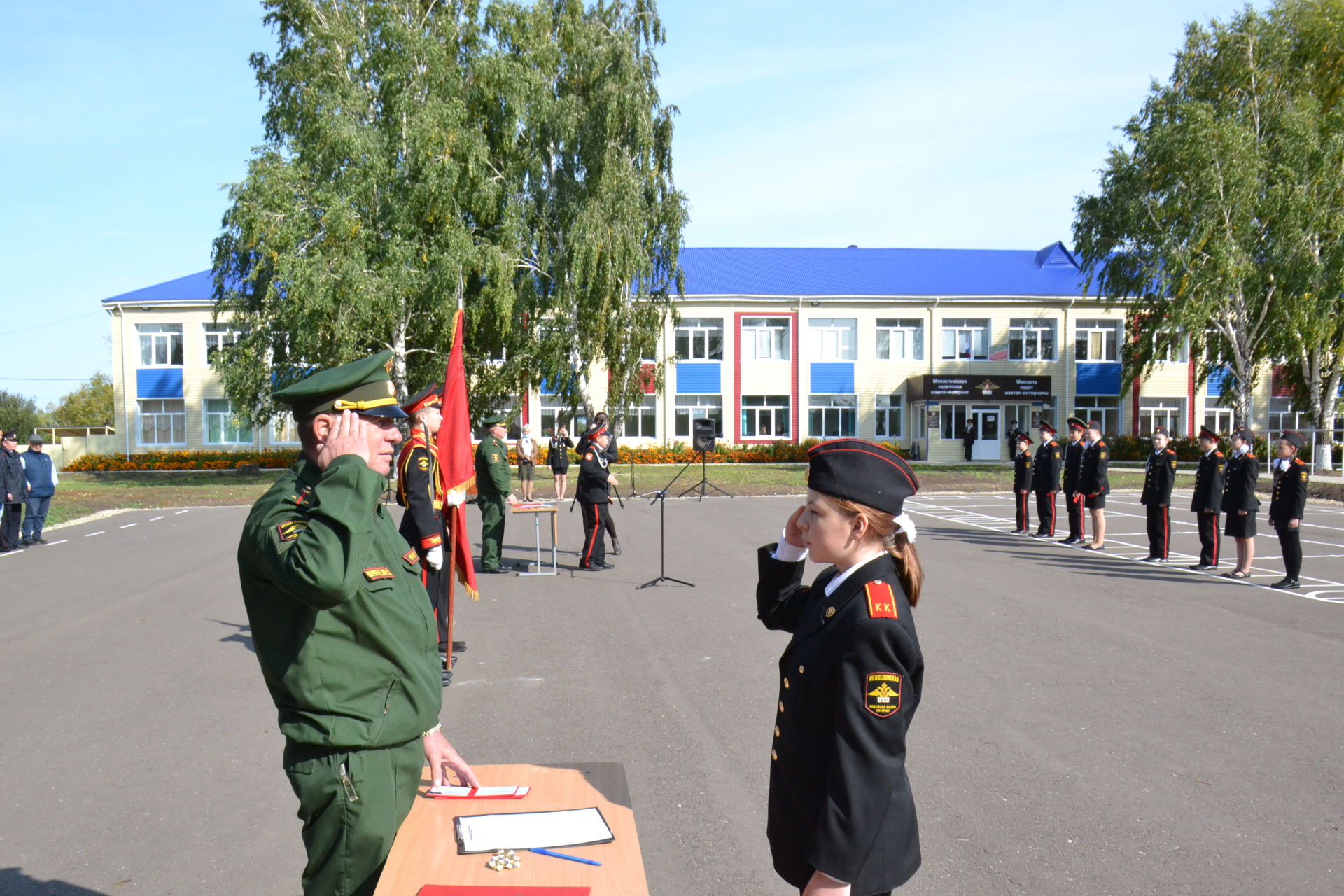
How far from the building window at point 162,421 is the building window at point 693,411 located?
78.6 feet

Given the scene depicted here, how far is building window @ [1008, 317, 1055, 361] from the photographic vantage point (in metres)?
45.0

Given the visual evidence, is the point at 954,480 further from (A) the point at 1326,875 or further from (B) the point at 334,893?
(B) the point at 334,893

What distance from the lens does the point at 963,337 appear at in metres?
45.2

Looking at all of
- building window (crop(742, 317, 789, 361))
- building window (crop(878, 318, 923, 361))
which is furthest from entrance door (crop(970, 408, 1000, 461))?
building window (crop(742, 317, 789, 361))

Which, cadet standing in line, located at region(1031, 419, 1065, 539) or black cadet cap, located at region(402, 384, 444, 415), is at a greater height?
black cadet cap, located at region(402, 384, 444, 415)

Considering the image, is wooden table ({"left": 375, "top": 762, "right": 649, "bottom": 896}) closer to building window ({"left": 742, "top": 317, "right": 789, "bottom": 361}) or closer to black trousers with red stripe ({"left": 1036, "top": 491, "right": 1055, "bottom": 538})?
black trousers with red stripe ({"left": 1036, "top": 491, "right": 1055, "bottom": 538})

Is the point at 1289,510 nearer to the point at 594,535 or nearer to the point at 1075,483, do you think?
the point at 1075,483

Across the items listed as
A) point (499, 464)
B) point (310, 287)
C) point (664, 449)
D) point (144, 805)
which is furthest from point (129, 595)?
point (664, 449)

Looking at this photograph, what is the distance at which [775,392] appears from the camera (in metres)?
44.7

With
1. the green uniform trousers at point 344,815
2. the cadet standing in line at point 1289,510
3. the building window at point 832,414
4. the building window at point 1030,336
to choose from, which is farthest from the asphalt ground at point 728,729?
the building window at point 1030,336

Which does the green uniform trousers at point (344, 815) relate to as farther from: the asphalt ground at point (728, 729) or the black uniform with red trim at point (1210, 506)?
the black uniform with red trim at point (1210, 506)

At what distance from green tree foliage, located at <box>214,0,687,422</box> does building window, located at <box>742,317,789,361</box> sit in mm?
13636

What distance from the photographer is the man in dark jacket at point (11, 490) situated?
1466 cm

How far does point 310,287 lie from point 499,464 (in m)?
16.5
